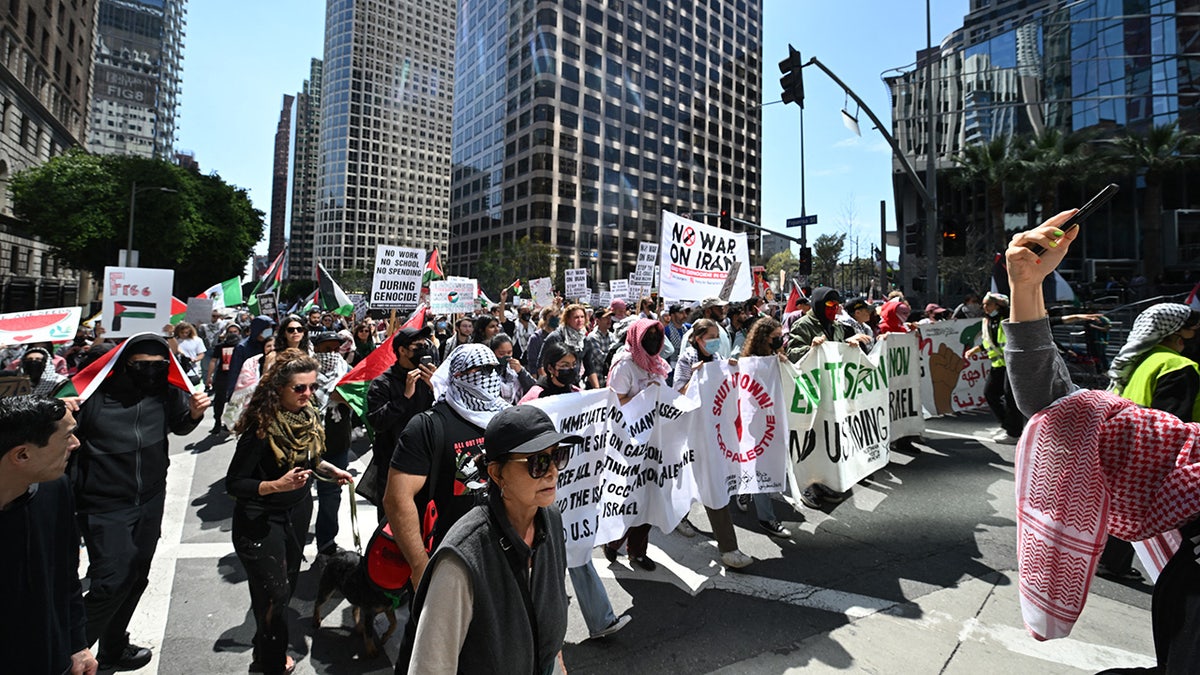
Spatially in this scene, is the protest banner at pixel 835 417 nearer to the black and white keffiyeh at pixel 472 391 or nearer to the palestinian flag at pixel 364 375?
the black and white keffiyeh at pixel 472 391

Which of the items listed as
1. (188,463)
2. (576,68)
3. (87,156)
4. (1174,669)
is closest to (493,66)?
(576,68)

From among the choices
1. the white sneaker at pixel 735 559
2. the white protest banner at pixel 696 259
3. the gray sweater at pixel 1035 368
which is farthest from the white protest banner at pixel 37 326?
the gray sweater at pixel 1035 368

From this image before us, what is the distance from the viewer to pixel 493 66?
93.8 meters

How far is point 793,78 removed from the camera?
1280 cm

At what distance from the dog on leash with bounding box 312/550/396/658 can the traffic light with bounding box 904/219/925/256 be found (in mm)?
15080

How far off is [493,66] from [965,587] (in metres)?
102

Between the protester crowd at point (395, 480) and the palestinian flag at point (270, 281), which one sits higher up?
the palestinian flag at point (270, 281)

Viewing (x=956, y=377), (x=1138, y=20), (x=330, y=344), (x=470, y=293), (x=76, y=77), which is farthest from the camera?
(x=76, y=77)

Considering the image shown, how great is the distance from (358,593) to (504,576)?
2.34 m

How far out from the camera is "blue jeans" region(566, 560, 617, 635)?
3.68 metres

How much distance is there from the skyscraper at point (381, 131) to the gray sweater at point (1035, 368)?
156779mm

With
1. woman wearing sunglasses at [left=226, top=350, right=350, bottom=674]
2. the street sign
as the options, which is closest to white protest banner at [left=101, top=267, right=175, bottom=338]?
woman wearing sunglasses at [left=226, top=350, right=350, bottom=674]

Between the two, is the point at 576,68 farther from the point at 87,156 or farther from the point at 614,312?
the point at 614,312

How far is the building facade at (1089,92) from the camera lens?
111 feet
